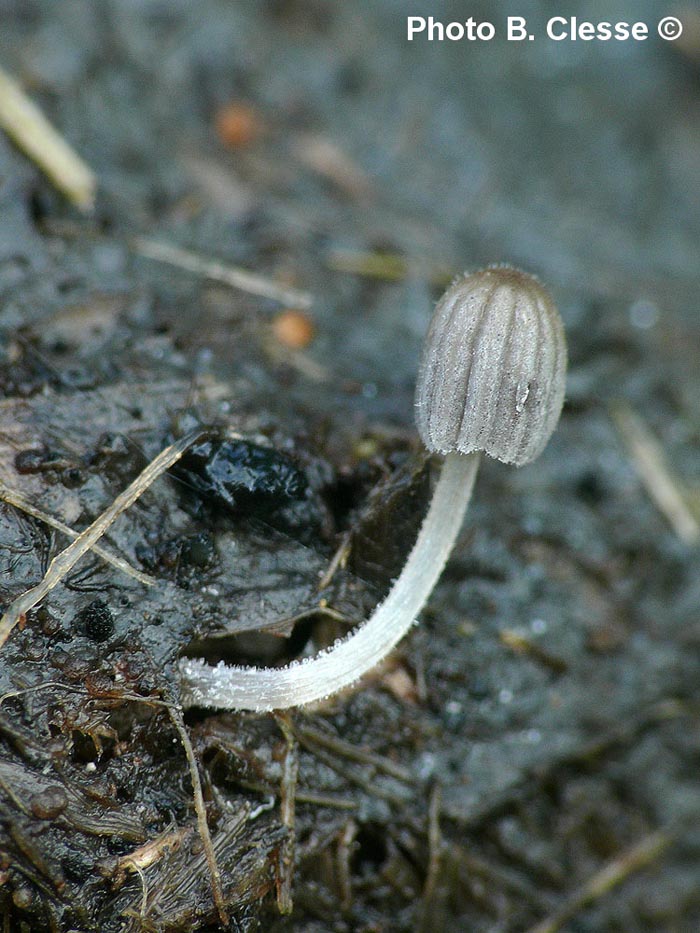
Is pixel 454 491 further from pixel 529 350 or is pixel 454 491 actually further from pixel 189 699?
pixel 189 699

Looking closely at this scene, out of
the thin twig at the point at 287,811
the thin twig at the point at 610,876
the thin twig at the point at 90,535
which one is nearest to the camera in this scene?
the thin twig at the point at 90,535

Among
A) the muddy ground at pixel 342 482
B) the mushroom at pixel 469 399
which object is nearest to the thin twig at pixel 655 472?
the muddy ground at pixel 342 482

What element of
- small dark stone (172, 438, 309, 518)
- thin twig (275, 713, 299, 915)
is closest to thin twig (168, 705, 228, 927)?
thin twig (275, 713, 299, 915)

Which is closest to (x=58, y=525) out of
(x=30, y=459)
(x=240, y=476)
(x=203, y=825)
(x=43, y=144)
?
(x=30, y=459)

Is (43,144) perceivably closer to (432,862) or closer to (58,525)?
(58,525)

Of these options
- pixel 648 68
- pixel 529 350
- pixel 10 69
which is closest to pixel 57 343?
pixel 10 69

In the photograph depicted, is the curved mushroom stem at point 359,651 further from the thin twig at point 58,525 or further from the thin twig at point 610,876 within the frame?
the thin twig at point 610,876
